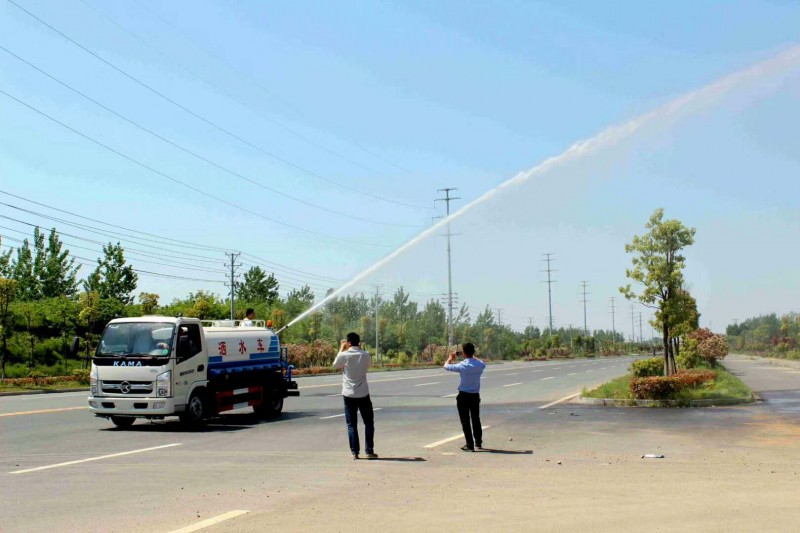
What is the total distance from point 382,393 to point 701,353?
23728 mm

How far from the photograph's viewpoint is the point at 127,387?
55.8ft

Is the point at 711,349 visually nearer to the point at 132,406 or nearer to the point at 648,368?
the point at 648,368

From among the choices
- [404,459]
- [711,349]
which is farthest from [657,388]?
[711,349]

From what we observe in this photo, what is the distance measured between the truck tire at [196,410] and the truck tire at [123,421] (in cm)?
151

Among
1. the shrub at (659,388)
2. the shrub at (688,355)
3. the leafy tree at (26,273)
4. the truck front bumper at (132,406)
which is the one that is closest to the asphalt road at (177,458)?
the truck front bumper at (132,406)

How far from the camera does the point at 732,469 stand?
11125 millimetres

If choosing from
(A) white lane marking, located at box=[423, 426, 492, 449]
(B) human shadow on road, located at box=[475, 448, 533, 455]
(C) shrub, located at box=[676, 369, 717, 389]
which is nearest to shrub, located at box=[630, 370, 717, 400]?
(C) shrub, located at box=[676, 369, 717, 389]

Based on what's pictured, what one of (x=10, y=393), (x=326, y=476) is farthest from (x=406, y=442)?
(x=10, y=393)

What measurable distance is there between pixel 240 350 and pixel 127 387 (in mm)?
3177

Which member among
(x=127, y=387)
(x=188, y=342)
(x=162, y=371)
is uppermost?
(x=188, y=342)

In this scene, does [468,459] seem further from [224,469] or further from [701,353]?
[701,353]

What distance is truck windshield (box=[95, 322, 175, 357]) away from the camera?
17141mm

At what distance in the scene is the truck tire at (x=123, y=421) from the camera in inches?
713

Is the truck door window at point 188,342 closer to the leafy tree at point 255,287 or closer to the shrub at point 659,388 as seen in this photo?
the shrub at point 659,388
